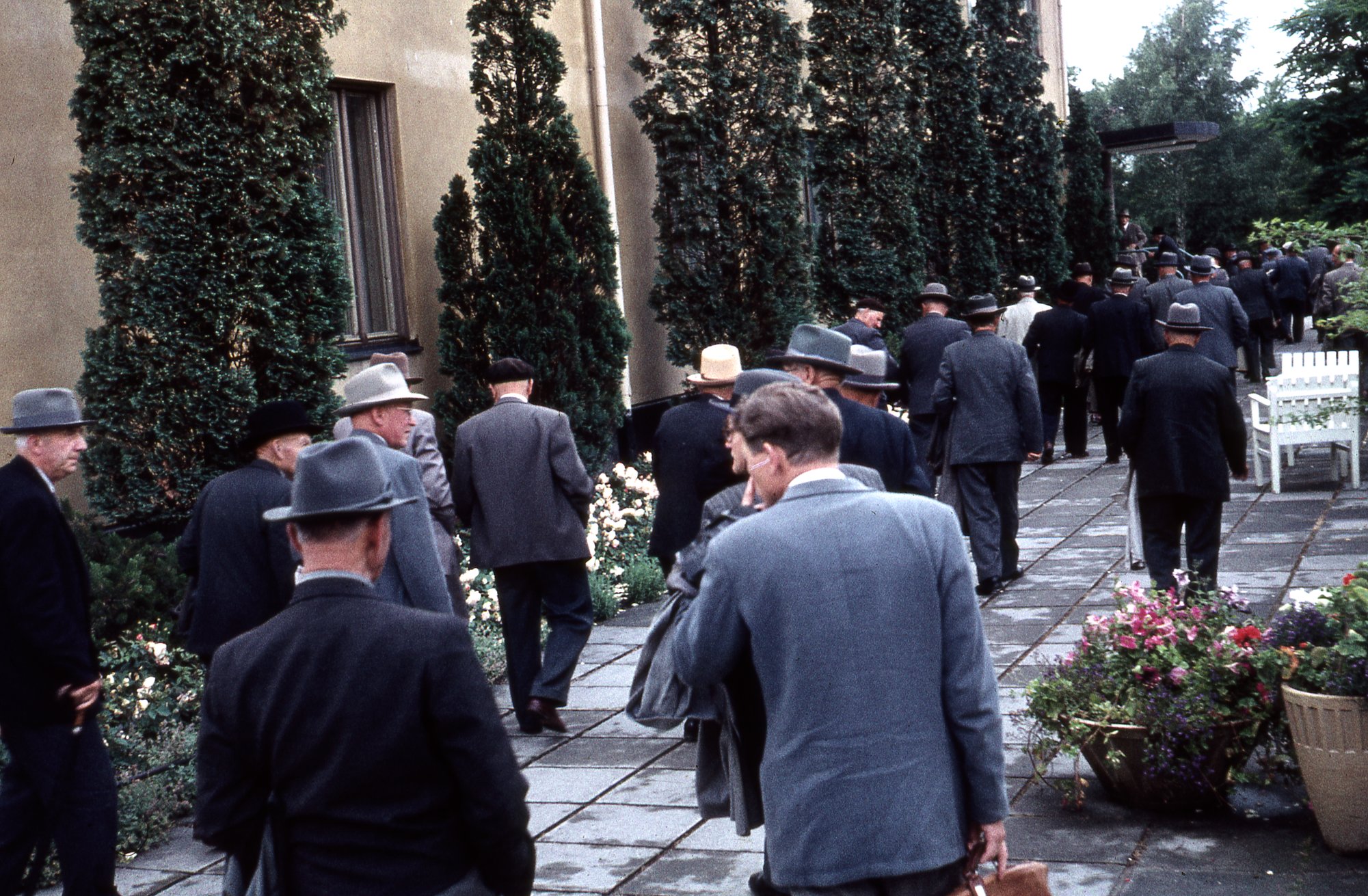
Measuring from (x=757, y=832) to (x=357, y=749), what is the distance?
326 cm

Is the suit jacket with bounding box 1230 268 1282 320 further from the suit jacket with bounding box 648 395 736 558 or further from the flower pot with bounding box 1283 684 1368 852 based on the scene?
the flower pot with bounding box 1283 684 1368 852

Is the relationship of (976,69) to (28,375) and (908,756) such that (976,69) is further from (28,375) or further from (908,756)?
(908,756)

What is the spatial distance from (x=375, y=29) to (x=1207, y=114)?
5162 centimetres

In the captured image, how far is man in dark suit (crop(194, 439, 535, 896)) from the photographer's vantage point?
2961mm

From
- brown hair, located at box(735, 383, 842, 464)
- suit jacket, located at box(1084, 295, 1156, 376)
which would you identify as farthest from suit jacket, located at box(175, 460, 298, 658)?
suit jacket, located at box(1084, 295, 1156, 376)

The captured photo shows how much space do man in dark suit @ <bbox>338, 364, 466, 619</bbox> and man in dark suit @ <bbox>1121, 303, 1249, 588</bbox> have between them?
14.1 ft

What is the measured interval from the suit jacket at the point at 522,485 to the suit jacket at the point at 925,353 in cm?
599

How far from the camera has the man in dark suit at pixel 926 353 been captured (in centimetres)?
1312

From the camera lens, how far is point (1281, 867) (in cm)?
530

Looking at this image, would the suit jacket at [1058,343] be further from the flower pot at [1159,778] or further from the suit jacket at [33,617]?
the suit jacket at [33,617]

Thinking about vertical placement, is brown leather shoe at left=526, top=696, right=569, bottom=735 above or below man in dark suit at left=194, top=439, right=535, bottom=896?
below

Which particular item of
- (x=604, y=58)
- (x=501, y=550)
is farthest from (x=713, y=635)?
(x=604, y=58)

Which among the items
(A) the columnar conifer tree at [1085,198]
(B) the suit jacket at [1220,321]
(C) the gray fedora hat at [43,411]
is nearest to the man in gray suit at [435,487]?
(C) the gray fedora hat at [43,411]

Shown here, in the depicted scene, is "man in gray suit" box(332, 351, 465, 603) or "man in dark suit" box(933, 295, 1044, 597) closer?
"man in gray suit" box(332, 351, 465, 603)
